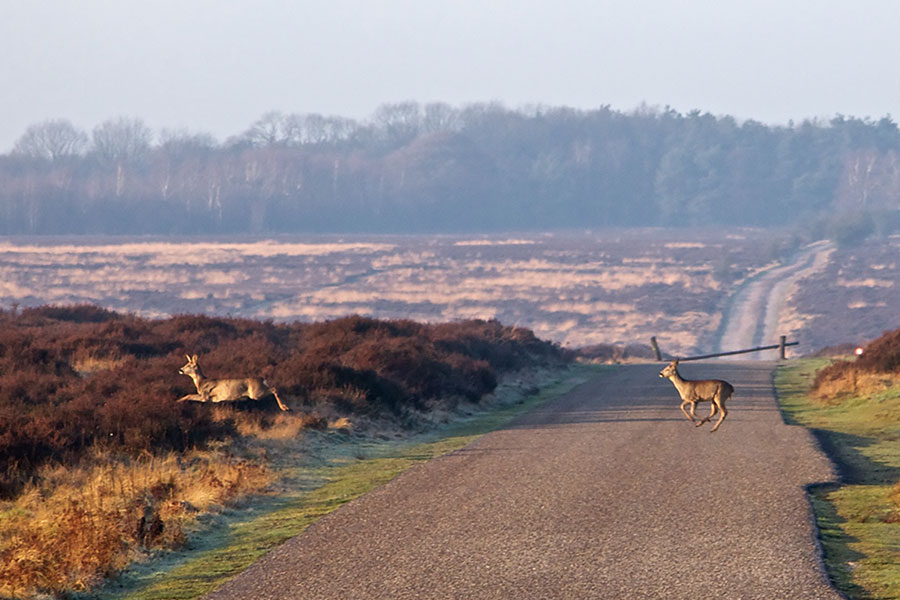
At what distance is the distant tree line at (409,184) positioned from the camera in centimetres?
15900

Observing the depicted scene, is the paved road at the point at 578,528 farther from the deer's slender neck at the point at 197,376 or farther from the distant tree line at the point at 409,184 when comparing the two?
the distant tree line at the point at 409,184

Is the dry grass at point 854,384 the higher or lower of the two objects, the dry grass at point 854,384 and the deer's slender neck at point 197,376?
the lower

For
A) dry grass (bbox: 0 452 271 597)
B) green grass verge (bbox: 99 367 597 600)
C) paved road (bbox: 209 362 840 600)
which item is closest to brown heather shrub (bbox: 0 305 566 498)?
dry grass (bbox: 0 452 271 597)

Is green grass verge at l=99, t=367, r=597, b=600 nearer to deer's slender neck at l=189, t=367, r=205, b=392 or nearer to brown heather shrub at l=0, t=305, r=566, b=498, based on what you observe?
brown heather shrub at l=0, t=305, r=566, b=498

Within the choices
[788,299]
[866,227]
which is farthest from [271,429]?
[866,227]

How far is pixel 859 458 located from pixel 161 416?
10.2 m

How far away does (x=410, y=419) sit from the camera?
75.0ft

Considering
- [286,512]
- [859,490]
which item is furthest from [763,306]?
[286,512]

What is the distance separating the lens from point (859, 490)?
14109mm

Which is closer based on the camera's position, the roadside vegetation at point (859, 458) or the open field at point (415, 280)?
the roadside vegetation at point (859, 458)

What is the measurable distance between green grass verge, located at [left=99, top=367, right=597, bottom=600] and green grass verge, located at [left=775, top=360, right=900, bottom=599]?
5.19m

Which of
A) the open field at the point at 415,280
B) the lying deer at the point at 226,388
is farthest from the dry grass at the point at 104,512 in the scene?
the open field at the point at 415,280

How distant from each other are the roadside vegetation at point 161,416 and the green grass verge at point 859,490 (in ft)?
20.3

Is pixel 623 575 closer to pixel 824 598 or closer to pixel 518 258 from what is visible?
pixel 824 598
